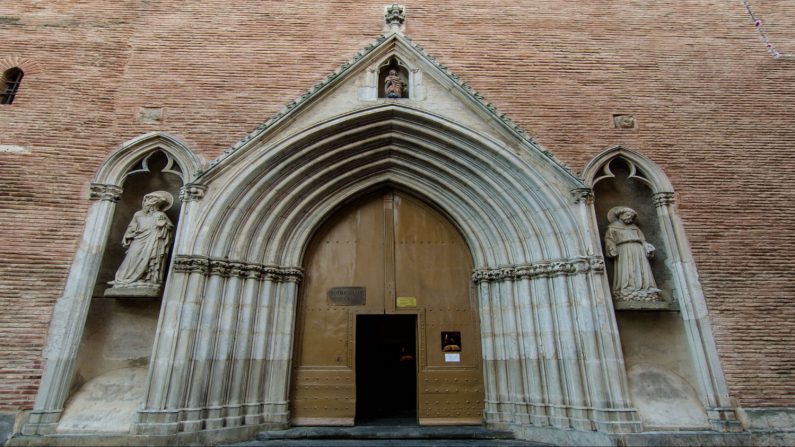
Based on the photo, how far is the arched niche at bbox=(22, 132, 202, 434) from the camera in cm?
497

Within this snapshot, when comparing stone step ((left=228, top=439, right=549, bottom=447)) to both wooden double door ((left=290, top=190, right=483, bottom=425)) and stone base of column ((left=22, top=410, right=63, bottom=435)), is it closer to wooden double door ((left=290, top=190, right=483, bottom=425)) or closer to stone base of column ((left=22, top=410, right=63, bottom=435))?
wooden double door ((left=290, top=190, right=483, bottom=425))

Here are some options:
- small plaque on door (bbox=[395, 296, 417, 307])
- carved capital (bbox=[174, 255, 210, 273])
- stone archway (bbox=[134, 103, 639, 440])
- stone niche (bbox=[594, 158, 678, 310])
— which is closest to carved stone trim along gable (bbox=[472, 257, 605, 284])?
stone archway (bbox=[134, 103, 639, 440])

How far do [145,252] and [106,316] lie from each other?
0.96 meters

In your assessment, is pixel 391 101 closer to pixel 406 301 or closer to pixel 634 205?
pixel 406 301

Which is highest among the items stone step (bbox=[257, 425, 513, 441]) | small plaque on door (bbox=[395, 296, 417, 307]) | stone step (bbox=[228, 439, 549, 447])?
small plaque on door (bbox=[395, 296, 417, 307])

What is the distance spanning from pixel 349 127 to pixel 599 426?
16.6ft

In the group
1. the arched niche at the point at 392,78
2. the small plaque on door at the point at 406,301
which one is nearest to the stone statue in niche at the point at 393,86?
the arched niche at the point at 392,78

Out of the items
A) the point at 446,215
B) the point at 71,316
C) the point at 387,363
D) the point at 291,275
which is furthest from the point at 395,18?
the point at 387,363

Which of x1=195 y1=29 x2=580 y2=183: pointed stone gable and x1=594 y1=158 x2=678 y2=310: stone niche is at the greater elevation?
x1=195 y1=29 x2=580 y2=183: pointed stone gable

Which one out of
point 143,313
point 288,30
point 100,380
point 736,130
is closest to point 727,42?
point 736,130

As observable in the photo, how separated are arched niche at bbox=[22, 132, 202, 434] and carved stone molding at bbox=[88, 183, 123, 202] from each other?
0.01 metres

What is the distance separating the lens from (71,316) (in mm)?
5207

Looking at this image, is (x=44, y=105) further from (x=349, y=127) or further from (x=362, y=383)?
(x=362, y=383)

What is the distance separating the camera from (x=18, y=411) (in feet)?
16.0
